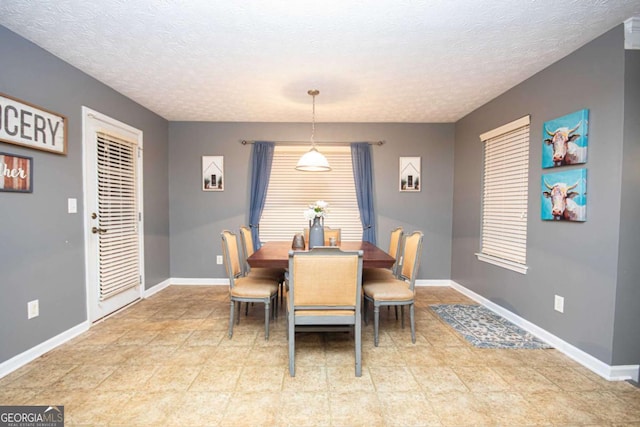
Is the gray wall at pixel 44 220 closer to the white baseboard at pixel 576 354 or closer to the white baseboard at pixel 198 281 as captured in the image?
the white baseboard at pixel 198 281

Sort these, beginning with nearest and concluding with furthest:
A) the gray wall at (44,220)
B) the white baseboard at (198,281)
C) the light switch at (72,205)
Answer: the gray wall at (44,220) → the light switch at (72,205) → the white baseboard at (198,281)

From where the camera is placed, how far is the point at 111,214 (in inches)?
128

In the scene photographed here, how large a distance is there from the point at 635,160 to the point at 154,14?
3480 millimetres

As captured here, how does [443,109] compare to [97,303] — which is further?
[443,109]

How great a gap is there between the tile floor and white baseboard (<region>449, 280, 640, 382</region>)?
0.24 feet

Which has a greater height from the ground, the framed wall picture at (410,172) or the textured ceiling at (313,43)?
the textured ceiling at (313,43)

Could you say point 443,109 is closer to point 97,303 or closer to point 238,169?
point 238,169

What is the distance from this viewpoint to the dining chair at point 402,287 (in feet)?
8.41

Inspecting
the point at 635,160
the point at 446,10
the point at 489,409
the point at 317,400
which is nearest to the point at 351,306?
the point at 317,400

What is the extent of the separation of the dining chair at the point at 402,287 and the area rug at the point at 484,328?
610mm

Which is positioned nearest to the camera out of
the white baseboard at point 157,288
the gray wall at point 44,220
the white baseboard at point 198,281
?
the gray wall at point 44,220

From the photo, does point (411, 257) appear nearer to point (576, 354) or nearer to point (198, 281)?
point (576, 354)

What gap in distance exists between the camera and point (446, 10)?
74.9 inches

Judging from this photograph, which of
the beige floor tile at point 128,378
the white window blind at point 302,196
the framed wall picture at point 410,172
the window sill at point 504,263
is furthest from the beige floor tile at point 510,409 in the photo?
the framed wall picture at point 410,172
